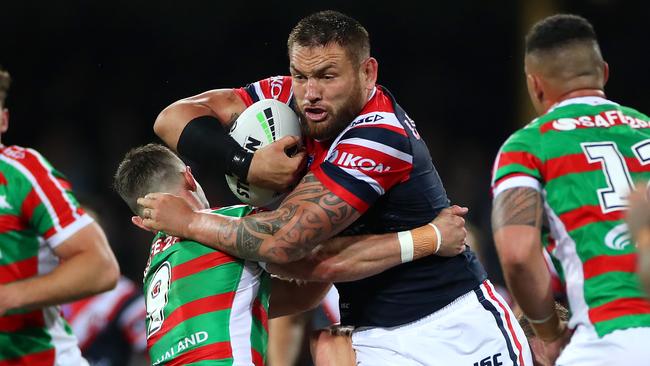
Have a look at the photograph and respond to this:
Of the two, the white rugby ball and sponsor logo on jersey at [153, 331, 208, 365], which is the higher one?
the white rugby ball

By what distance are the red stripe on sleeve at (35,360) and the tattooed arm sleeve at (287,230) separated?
0.84m

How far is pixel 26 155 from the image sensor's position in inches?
169

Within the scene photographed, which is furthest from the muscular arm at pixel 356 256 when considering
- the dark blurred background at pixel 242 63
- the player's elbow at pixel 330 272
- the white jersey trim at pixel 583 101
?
the dark blurred background at pixel 242 63

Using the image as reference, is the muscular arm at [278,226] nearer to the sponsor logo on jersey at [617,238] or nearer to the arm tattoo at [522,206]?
the arm tattoo at [522,206]

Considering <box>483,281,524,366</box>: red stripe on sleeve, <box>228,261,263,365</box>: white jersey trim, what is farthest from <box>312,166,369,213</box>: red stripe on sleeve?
<box>483,281,524,366</box>: red stripe on sleeve

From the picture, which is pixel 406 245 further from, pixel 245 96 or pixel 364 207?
pixel 245 96

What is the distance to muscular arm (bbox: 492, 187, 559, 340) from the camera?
430 cm

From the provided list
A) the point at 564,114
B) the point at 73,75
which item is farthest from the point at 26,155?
the point at 73,75

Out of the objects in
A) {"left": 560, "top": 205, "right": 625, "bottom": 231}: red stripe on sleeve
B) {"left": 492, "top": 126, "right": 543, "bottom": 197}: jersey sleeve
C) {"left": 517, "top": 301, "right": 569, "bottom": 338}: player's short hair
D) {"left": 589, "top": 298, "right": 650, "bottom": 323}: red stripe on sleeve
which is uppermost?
{"left": 492, "top": 126, "right": 543, "bottom": 197}: jersey sleeve

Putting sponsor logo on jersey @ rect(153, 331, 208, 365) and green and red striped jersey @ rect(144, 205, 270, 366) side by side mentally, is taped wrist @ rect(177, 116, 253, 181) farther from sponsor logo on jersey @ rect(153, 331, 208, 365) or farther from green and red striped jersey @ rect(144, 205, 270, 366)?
sponsor logo on jersey @ rect(153, 331, 208, 365)

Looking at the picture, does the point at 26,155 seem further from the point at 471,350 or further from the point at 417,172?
the point at 471,350

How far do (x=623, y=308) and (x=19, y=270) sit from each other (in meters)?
2.52

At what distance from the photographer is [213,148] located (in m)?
4.25

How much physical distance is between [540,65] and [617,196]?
0.73 meters
